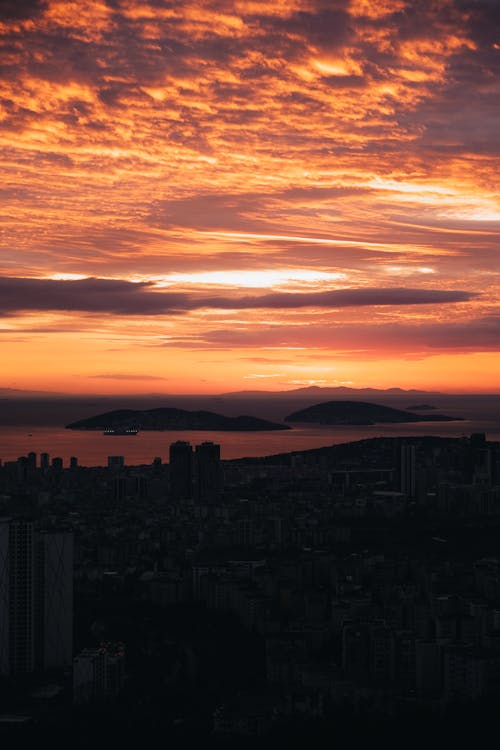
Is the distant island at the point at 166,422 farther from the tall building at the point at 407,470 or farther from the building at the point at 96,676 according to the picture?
the building at the point at 96,676

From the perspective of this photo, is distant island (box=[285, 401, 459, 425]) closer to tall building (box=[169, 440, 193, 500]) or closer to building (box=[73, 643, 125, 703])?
tall building (box=[169, 440, 193, 500])

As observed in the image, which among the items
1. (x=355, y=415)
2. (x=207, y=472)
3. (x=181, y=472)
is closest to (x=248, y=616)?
(x=207, y=472)

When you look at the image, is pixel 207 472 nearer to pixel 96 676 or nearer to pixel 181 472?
pixel 181 472

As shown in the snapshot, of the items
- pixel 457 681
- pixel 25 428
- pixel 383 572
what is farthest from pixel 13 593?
pixel 25 428

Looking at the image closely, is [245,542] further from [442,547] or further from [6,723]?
[6,723]

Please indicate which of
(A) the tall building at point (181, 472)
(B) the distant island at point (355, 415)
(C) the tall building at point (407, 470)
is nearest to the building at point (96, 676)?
(A) the tall building at point (181, 472)

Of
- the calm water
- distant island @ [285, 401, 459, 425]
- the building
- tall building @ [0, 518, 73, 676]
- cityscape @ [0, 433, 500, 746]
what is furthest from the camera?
distant island @ [285, 401, 459, 425]

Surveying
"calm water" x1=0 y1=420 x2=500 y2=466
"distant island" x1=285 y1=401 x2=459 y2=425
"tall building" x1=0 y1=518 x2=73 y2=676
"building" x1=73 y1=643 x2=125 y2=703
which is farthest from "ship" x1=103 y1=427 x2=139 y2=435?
"building" x1=73 y1=643 x2=125 y2=703
